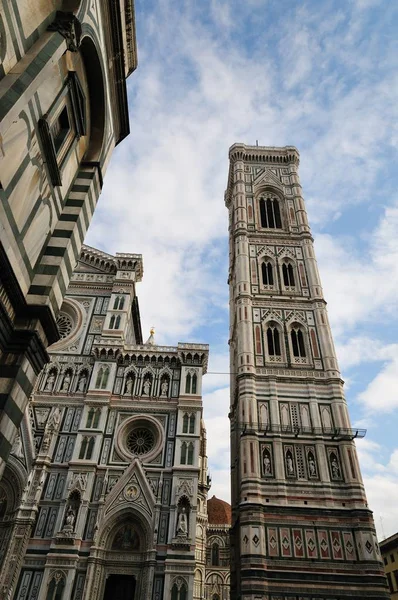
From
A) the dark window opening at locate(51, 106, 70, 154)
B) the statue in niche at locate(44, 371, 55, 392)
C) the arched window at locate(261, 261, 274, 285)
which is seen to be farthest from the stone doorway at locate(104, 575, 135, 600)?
the arched window at locate(261, 261, 274, 285)

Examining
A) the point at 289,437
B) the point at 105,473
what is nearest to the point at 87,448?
the point at 105,473

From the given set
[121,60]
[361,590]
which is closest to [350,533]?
[361,590]

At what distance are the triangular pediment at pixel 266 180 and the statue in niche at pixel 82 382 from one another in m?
20.4

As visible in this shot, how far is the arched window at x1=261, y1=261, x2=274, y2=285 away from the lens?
30000 millimetres

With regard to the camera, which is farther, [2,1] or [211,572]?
[211,572]

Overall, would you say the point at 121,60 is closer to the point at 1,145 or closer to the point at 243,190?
the point at 1,145

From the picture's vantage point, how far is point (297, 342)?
88.2ft

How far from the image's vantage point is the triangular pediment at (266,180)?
35781 mm

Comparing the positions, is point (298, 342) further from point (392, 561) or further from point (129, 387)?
point (392, 561)

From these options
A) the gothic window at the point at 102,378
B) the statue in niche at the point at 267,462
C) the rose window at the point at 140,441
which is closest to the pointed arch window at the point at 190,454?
the rose window at the point at 140,441

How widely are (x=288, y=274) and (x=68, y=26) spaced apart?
24.1m

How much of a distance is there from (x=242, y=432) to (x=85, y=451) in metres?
7.76

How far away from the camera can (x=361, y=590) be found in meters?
18.3

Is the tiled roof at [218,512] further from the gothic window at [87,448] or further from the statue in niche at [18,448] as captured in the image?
the statue in niche at [18,448]
